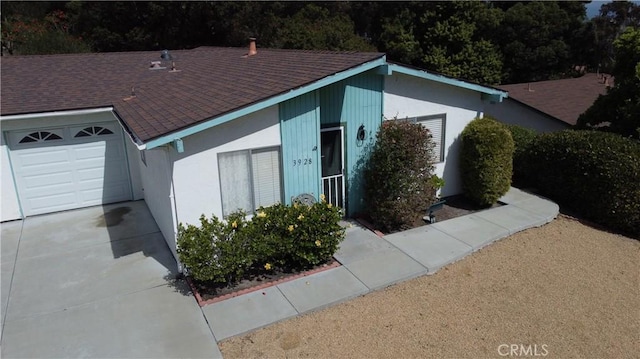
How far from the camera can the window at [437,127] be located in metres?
10.2

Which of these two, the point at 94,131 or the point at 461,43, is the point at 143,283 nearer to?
the point at 94,131

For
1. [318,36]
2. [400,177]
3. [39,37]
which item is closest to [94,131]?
→ [400,177]

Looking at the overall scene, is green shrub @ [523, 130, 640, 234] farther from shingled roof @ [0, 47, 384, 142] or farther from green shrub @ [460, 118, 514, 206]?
shingled roof @ [0, 47, 384, 142]

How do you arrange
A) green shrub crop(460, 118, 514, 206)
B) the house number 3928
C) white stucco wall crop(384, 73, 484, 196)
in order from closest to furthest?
the house number 3928 → white stucco wall crop(384, 73, 484, 196) → green shrub crop(460, 118, 514, 206)

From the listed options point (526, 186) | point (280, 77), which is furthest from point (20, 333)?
point (526, 186)

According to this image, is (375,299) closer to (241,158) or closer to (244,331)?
(244,331)

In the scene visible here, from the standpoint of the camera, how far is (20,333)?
612 centimetres

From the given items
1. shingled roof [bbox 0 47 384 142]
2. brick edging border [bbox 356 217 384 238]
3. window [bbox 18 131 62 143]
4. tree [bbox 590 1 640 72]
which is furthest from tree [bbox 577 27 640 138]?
tree [bbox 590 1 640 72]

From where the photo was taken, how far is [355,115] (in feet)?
30.3

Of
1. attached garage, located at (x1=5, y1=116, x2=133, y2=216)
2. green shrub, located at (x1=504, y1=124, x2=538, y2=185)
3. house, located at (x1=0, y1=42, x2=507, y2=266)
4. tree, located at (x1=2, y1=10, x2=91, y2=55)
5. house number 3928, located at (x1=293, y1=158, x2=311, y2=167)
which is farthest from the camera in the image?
tree, located at (x1=2, y1=10, x2=91, y2=55)

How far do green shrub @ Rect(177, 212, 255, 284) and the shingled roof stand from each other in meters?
1.66

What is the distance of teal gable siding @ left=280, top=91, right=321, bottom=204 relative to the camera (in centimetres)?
819

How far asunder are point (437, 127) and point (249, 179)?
4.93 metres

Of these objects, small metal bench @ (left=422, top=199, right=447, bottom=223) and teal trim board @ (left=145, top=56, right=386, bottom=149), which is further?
small metal bench @ (left=422, top=199, right=447, bottom=223)
